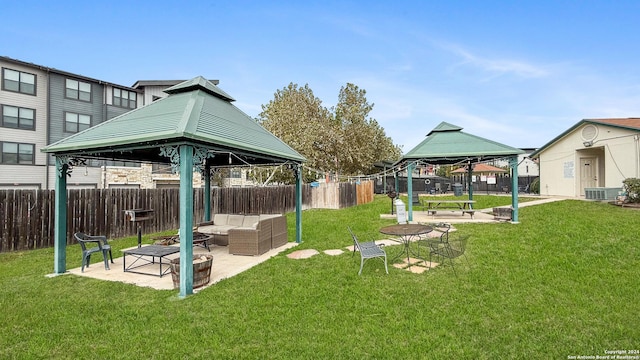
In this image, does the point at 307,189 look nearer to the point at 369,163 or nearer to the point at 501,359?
the point at 369,163

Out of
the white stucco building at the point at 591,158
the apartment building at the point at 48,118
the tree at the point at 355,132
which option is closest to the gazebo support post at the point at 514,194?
the white stucco building at the point at 591,158

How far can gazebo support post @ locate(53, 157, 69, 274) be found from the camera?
20.1 feet

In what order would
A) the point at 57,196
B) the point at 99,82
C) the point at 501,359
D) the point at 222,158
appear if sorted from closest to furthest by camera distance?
the point at 501,359 < the point at 57,196 < the point at 222,158 < the point at 99,82

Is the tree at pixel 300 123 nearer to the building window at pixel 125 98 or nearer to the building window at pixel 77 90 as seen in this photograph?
the building window at pixel 125 98

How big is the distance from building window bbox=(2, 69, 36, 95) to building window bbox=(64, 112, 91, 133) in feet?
7.59

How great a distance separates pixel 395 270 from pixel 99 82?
2655 centimetres

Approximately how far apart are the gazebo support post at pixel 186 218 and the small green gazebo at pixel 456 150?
359 inches

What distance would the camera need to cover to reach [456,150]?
11.9 metres

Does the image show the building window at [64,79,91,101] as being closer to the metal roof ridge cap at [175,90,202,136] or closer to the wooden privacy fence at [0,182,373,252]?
the wooden privacy fence at [0,182,373,252]

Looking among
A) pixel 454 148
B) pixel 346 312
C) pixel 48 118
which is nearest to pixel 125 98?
pixel 48 118

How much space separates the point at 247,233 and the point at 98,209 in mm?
5990

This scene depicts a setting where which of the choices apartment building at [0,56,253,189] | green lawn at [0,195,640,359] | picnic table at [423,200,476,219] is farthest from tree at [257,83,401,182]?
green lawn at [0,195,640,359]

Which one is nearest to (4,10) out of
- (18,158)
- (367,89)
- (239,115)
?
(239,115)

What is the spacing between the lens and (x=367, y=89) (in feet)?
90.9
